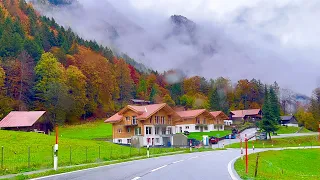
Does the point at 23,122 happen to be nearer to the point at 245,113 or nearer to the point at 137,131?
the point at 137,131

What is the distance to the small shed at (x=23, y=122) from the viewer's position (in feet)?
197

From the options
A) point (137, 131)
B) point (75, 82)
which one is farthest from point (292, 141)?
point (75, 82)

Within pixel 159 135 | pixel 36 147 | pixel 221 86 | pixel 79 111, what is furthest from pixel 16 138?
pixel 221 86

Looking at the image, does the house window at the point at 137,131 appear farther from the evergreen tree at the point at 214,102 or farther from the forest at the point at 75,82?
the evergreen tree at the point at 214,102

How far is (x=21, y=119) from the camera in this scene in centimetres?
6125

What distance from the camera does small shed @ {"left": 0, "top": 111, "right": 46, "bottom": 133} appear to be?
197 ft

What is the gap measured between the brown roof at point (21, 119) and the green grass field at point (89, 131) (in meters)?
9.12

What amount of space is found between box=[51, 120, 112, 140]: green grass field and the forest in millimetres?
2897

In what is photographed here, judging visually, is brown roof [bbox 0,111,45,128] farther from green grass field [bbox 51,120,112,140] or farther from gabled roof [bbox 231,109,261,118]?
gabled roof [bbox 231,109,261,118]

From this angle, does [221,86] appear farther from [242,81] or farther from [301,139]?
[301,139]

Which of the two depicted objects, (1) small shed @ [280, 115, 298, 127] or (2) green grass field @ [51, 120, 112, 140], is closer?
(2) green grass field @ [51, 120, 112, 140]

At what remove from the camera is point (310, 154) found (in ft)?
142

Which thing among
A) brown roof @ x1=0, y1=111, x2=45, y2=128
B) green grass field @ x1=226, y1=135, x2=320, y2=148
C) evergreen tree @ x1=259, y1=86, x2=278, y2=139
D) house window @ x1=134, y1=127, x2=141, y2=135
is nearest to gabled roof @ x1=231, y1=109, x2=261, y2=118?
green grass field @ x1=226, y1=135, x2=320, y2=148

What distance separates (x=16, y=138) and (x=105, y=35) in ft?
518
